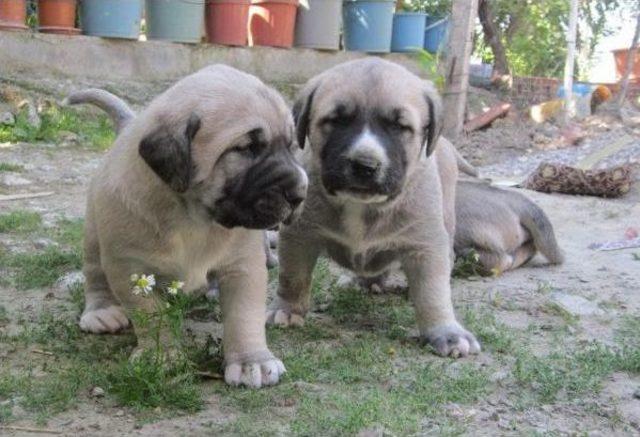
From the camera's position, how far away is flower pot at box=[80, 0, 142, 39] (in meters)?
9.27

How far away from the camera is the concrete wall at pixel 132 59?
30.2 ft

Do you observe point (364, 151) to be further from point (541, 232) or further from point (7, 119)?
point (7, 119)

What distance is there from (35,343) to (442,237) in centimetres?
177

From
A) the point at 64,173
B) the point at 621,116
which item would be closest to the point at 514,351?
the point at 64,173

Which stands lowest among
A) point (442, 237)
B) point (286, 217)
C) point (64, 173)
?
point (64, 173)

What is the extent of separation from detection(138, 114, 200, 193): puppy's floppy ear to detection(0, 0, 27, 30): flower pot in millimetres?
6697

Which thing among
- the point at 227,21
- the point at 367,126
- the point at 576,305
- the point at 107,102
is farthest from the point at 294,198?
the point at 227,21

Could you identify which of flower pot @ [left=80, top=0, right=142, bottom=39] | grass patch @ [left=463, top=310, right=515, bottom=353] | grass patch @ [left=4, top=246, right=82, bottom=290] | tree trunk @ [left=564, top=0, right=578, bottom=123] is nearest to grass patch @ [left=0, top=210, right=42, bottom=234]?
grass patch @ [left=4, top=246, right=82, bottom=290]

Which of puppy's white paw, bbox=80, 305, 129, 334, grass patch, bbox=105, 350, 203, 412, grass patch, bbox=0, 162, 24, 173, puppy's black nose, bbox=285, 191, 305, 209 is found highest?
puppy's black nose, bbox=285, 191, 305, 209

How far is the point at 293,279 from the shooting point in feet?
13.4

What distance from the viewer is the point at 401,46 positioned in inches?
457

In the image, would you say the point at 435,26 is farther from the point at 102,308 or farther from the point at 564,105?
the point at 102,308

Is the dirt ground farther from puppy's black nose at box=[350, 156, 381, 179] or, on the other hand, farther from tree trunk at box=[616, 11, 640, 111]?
tree trunk at box=[616, 11, 640, 111]

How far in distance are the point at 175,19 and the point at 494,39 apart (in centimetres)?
510
